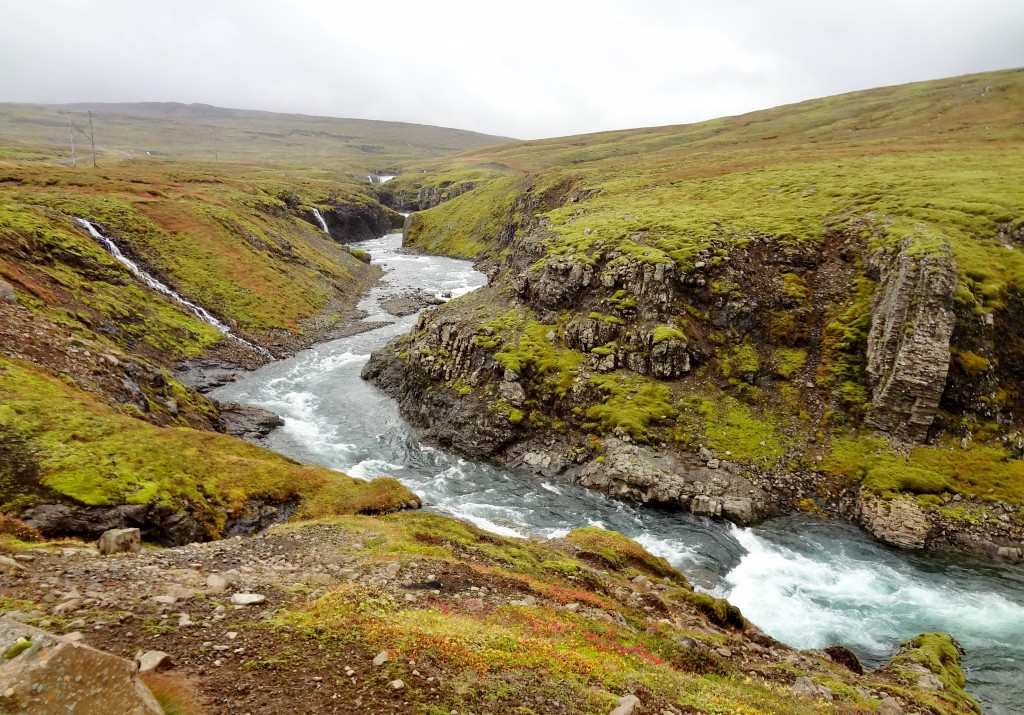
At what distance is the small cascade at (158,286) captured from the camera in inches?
2439

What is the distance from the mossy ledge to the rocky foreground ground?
13460 millimetres

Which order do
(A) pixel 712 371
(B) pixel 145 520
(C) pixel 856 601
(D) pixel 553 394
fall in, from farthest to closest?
(D) pixel 553 394
(A) pixel 712 371
(C) pixel 856 601
(B) pixel 145 520

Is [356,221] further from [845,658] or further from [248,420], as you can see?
[845,658]

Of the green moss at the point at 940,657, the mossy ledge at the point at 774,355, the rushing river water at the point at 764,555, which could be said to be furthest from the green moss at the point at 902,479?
the green moss at the point at 940,657

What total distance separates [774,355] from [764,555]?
19408 mm

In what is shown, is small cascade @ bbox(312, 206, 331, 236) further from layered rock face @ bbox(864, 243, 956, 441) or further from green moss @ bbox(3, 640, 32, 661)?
green moss @ bbox(3, 640, 32, 661)

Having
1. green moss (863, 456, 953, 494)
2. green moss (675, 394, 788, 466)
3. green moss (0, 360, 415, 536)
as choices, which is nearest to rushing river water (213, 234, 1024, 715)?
green moss (863, 456, 953, 494)

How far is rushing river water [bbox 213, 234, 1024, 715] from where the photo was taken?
2469 cm

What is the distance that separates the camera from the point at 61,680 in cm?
755

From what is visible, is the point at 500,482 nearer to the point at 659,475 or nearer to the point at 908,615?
the point at 659,475

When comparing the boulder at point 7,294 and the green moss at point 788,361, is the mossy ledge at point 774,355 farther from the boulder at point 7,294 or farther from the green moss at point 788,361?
the boulder at point 7,294

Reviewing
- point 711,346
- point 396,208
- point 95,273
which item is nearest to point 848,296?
point 711,346

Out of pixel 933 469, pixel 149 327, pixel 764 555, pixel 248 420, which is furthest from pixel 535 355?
pixel 149 327

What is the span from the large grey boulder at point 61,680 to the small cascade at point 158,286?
57231 mm
